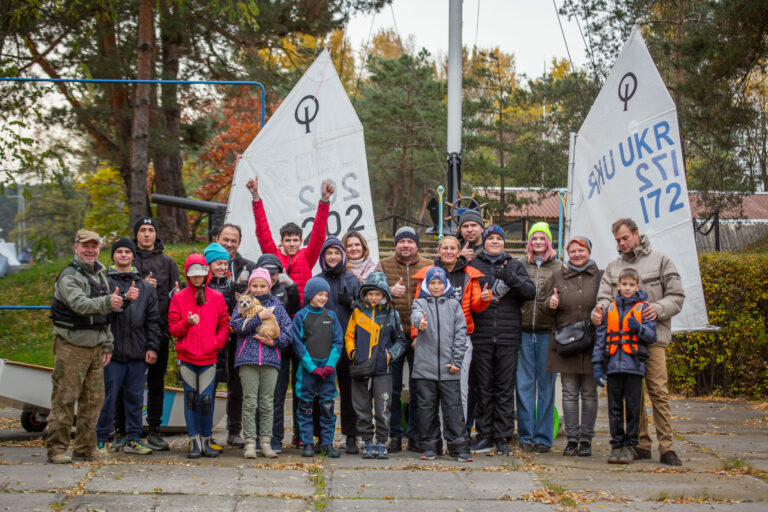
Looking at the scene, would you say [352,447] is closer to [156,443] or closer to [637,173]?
[156,443]

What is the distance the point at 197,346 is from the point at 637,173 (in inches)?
160

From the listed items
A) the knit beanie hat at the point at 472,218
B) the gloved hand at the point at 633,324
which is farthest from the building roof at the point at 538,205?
the gloved hand at the point at 633,324

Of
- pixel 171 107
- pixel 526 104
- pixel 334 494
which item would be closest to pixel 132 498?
pixel 334 494

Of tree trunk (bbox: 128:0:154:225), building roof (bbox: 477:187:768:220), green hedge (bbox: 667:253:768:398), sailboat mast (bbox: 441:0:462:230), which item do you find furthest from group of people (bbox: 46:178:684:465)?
building roof (bbox: 477:187:768:220)

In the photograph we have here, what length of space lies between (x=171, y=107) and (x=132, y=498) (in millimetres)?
12425

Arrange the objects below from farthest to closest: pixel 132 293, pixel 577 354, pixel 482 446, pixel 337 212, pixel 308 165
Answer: pixel 308 165 < pixel 337 212 < pixel 482 446 < pixel 577 354 < pixel 132 293

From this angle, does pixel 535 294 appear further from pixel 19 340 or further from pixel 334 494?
pixel 19 340

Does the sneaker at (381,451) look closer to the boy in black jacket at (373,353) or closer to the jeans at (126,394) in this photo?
the boy in black jacket at (373,353)

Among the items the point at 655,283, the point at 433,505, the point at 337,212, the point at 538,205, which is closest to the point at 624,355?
the point at 655,283

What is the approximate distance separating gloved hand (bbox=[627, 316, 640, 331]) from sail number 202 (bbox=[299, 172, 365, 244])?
269cm

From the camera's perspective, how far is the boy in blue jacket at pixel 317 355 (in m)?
5.81

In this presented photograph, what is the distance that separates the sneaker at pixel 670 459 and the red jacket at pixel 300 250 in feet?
10.0

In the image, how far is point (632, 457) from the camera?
5746 millimetres

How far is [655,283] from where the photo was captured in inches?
230
